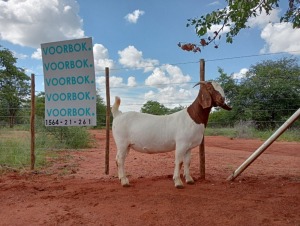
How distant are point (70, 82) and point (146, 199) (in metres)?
3.62

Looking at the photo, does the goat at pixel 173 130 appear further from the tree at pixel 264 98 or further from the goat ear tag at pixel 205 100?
the tree at pixel 264 98

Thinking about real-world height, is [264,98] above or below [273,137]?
above

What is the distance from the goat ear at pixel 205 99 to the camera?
17.2ft

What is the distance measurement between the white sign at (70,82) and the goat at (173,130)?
148 cm

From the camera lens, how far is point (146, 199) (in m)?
4.56

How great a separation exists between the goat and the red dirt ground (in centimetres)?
50

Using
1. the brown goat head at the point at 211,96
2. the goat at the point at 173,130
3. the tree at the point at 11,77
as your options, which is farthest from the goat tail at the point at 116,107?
the tree at the point at 11,77

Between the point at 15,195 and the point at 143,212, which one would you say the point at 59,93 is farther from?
the point at 143,212

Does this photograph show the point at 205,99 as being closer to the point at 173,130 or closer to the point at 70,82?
the point at 173,130

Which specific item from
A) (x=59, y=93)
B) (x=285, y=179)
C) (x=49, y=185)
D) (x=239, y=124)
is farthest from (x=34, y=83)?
(x=239, y=124)

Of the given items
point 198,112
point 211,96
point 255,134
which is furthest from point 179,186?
point 255,134

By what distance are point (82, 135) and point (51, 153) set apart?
2.49 metres

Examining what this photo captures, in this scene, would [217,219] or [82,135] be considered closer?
[217,219]

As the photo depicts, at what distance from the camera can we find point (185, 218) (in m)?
3.75
